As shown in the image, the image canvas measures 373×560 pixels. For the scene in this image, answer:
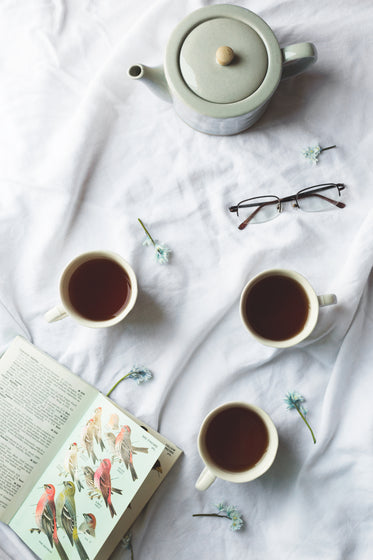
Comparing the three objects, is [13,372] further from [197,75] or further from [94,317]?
[197,75]

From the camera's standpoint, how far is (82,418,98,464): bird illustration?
3.04 feet

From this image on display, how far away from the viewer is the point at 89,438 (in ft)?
3.05

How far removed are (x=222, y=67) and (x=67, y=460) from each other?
707 mm

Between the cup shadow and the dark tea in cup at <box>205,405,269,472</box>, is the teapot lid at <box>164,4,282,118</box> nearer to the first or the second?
the cup shadow

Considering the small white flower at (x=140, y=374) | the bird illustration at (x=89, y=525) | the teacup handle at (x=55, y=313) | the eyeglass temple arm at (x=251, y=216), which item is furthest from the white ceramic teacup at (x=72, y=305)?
the bird illustration at (x=89, y=525)

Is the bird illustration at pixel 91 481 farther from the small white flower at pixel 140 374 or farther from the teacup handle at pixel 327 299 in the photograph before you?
the teacup handle at pixel 327 299

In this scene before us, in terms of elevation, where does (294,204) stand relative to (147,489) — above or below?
above

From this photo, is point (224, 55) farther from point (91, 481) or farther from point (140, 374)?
point (91, 481)

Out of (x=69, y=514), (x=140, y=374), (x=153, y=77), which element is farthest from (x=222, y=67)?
(x=69, y=514)

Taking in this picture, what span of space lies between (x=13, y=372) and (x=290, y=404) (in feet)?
1.63

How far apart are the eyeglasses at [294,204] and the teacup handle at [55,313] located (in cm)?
34

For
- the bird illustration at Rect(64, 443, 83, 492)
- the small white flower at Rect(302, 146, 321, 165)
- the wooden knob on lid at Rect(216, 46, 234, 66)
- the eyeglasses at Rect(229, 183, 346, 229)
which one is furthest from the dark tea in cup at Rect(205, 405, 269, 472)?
the wooden knob on lid at Rect(216, 46, 234, 66)

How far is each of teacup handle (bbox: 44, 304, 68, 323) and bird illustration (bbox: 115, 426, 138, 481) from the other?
0.73ft

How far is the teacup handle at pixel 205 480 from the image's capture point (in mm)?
881
